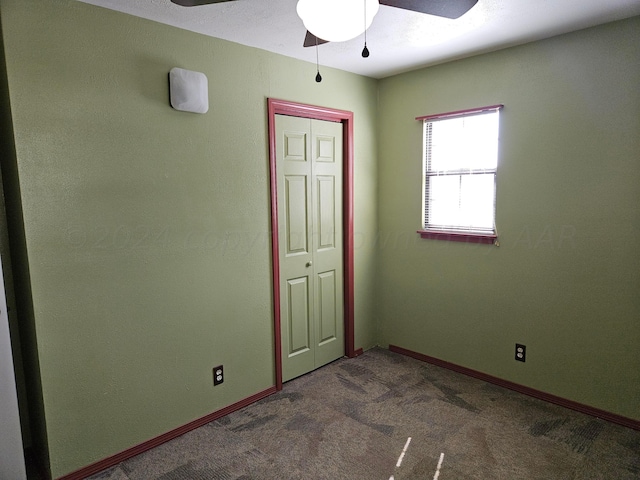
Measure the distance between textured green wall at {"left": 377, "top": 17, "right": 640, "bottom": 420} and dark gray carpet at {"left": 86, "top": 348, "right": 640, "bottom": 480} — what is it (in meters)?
0.32

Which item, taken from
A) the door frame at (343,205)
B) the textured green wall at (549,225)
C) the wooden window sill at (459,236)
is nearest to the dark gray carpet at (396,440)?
the textured green wall at (549,225)

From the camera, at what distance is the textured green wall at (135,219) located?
2033mm

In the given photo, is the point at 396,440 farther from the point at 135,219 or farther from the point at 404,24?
the point at 404,24

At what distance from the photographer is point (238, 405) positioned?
2.88m

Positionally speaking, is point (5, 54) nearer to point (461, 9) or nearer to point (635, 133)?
point (461, 9)

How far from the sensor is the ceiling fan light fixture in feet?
4.27

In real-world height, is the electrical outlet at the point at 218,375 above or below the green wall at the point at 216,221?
below

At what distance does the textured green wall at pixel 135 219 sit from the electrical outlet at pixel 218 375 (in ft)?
0.14

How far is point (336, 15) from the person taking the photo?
132 centimetres

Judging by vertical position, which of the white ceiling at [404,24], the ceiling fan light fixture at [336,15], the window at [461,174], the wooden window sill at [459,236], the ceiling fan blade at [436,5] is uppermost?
the white ceiling at [404,24]

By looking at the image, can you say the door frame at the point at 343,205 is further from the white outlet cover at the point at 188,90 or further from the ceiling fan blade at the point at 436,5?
the ceiling fan blade at the point at 436,5

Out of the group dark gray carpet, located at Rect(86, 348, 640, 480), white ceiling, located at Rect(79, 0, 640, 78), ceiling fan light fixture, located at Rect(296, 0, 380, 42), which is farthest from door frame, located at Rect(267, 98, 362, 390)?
ceiling fan light fixture, located at Rect(296, 0, 380, 42)

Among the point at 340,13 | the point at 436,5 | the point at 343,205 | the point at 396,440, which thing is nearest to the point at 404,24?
the point at 436,5

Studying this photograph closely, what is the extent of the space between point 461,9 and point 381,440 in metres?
2.26
